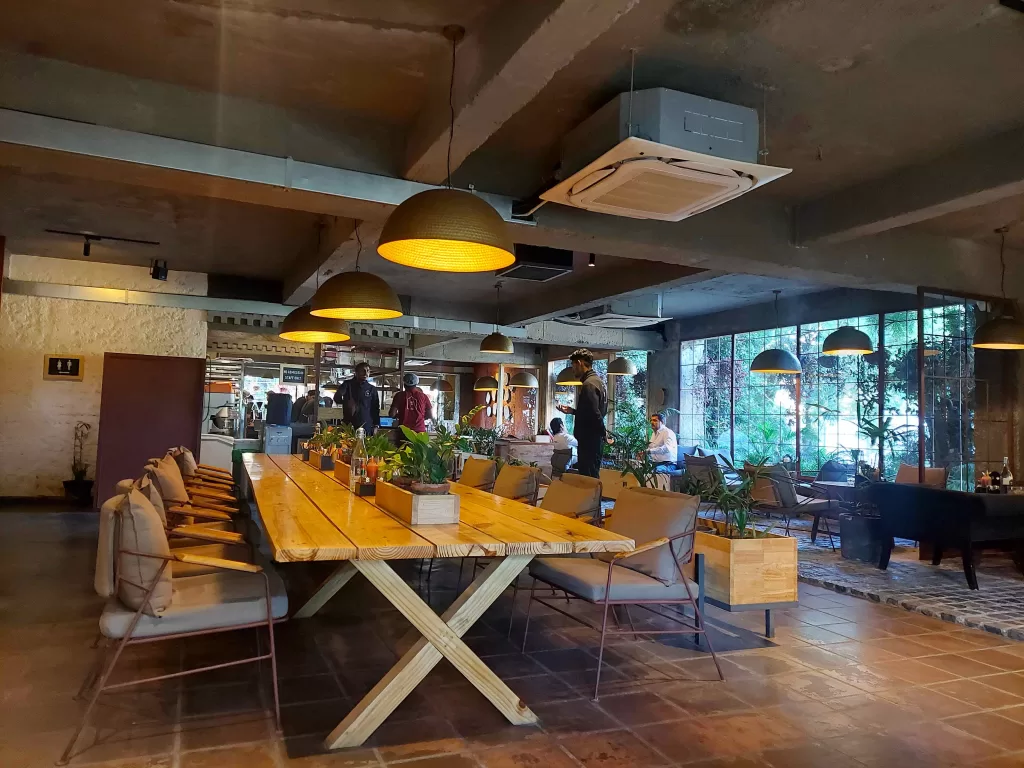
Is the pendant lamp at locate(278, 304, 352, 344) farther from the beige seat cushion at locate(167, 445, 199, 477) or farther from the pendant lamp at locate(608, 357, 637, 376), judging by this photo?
the pendant lamp at locate(608, 357, 637, 376)

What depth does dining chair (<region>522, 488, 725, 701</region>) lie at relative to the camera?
3225mm

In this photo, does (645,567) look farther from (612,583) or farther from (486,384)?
(486,384)

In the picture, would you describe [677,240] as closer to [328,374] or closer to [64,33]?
[64,33]

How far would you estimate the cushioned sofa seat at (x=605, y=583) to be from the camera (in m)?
3.22

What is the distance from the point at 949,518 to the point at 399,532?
4670 mm

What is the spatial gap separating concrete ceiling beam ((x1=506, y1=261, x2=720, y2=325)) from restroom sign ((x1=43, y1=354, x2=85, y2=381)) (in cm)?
581

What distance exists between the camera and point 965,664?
371cm

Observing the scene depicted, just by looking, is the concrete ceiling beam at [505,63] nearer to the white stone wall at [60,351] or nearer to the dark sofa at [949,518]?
the dark sofa at [949,518]

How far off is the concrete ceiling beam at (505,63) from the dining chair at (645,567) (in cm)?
203

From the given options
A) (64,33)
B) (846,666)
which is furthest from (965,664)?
(64,33)

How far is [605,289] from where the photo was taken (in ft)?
26.4

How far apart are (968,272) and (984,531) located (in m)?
2.49

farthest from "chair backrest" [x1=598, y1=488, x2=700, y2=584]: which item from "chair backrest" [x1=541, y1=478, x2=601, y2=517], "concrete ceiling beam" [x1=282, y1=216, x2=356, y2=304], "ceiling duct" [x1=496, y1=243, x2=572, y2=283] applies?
"concrete ceiling beam" [x1=282, y1=216, x2=356, y2=304]

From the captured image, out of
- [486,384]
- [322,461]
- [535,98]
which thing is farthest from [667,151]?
[486,384]
